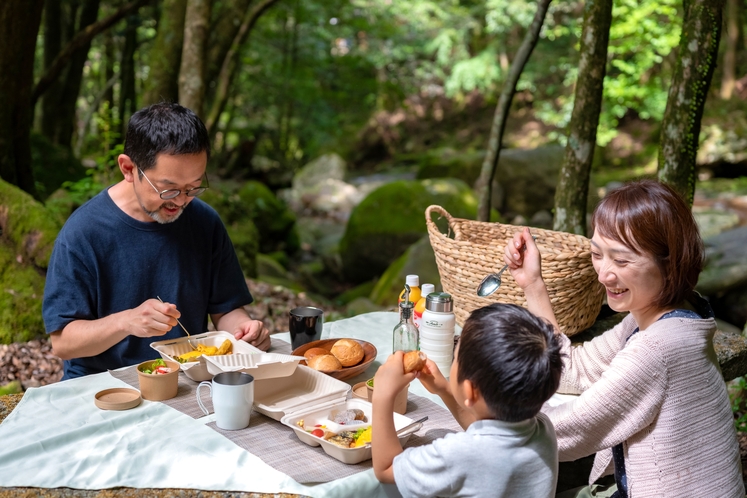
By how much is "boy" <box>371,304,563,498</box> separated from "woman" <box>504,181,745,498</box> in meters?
0.30

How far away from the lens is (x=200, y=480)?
67.9 inches

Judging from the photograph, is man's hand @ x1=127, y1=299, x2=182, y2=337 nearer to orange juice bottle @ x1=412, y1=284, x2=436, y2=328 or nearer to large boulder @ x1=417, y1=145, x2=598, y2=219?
orange juice bottle @ x1=412, y1=284, x2=436, y2=328

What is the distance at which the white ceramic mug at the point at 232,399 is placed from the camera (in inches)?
74.0

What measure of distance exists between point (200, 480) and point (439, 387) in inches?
26.6

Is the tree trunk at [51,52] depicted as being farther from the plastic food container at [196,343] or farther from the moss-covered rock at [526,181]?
the plastic food container at [196,343]

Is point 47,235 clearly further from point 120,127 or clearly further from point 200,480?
point 120,127

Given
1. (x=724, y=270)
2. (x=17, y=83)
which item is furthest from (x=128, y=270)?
(x=724, y=270)

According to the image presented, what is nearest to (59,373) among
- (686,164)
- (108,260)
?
(108,260)

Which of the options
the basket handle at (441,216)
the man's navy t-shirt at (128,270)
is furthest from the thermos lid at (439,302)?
the man's navy t-shirt at (128,270)

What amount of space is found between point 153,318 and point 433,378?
3.07ft

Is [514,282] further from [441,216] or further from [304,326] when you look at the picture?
[304,326]

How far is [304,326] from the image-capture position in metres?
2.55

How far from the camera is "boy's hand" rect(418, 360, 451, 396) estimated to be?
1801 mm

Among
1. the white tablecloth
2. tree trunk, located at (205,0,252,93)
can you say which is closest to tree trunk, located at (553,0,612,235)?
the white tablecloth
